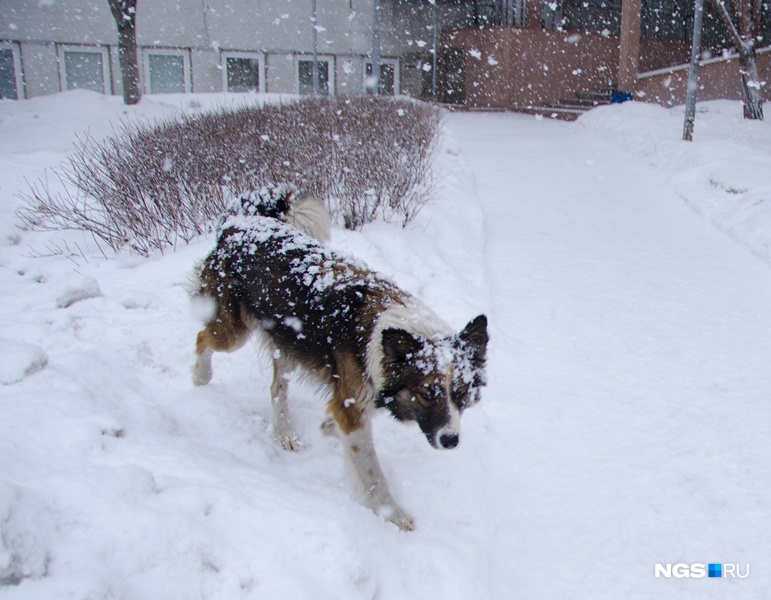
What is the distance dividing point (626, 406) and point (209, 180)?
5.34m

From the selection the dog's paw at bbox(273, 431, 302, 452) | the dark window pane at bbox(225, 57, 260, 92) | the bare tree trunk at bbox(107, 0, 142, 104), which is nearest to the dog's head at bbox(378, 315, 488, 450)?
the dog's paw at bbox(273, 431, 302, 452)

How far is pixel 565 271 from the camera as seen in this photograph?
6918 millimetres

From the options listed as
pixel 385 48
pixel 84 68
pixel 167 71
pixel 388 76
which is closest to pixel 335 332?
pixel 84 68

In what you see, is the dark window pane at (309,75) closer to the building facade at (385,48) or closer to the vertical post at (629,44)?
the building facade at (385,48)

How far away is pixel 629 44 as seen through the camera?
22344mm

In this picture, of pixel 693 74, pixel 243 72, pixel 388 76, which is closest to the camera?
pixel 693 74

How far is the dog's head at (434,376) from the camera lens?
2.71 meters

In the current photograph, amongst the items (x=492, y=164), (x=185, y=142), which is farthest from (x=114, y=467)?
(x=492, y=164)

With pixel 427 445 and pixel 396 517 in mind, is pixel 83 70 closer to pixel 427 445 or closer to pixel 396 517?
pixel 427 445

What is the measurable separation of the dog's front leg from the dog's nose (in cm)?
53

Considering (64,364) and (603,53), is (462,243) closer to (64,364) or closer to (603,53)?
(64,364)

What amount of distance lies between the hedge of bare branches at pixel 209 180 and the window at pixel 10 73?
637 inches

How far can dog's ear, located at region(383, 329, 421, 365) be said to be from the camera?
2669mm

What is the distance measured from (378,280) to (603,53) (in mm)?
27884
